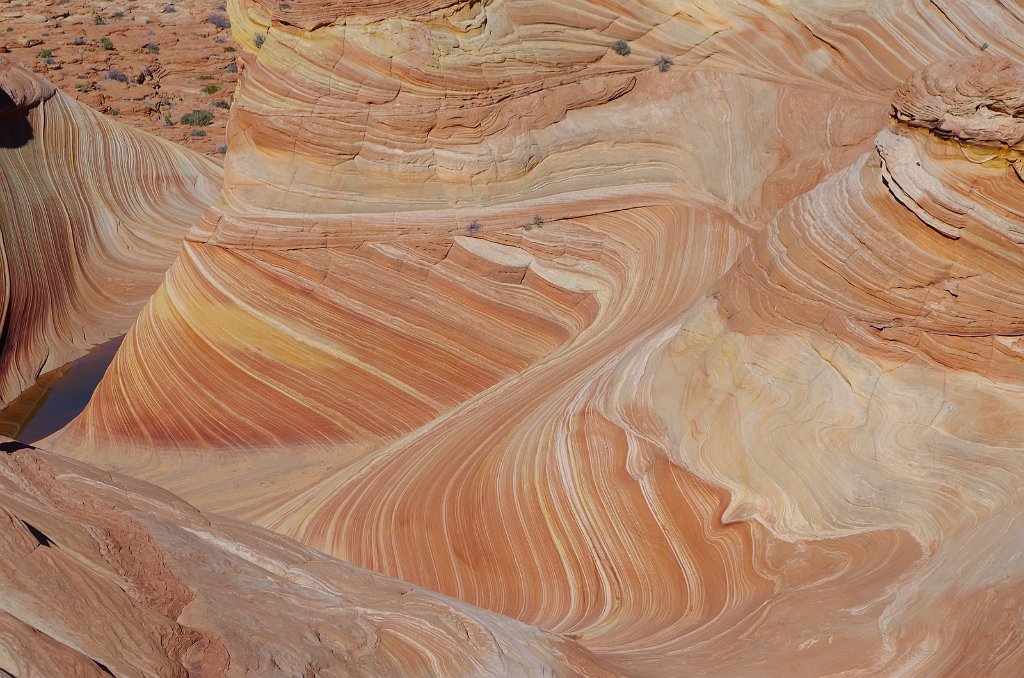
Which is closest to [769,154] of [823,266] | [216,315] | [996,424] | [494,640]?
[823,266]

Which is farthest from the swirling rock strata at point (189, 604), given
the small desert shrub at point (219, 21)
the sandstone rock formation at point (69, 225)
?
the small desert shrub at point (219, 21)

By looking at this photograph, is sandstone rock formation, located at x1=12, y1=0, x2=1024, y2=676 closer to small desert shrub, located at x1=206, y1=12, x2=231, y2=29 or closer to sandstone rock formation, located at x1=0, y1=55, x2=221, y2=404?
sandstone rock formation, located at x1=0, y1=55, x2=221, y2=404

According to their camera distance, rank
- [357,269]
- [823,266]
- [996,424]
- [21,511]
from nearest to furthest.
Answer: [21,511]
[996,424]
[823,266]
[357,269]

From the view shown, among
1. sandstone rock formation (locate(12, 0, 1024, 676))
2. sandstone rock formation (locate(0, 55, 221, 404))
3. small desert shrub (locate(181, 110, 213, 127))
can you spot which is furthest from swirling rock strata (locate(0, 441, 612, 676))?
small desert shrub (locate(181, 110, 213, 127))

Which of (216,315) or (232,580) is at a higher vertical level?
(232,580)

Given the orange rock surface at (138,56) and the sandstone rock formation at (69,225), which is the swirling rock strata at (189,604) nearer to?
the sandstone rock formation at (69,225)

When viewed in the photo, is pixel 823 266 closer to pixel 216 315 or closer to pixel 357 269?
pixel 357 269
